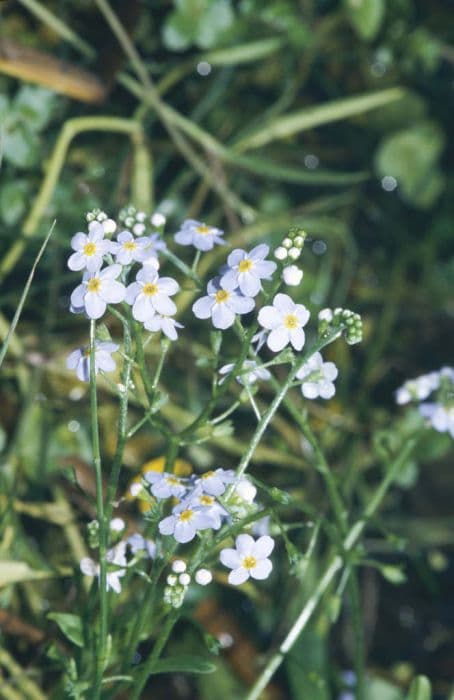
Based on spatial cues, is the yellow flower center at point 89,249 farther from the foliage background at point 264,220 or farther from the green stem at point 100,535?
the foliage background at point 264,220

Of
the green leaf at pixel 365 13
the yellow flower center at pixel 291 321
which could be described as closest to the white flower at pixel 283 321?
the yellow flower center at pixel 291 321

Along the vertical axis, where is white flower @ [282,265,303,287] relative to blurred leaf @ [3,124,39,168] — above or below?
below

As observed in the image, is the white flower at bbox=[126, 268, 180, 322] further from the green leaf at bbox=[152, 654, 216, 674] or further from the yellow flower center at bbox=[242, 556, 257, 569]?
the green leaf at bbox=[152, 654, 216, 674]

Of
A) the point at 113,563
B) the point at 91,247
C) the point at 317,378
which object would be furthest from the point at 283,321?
the point at 113,563

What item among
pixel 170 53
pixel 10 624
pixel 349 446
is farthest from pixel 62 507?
pixel 170 53

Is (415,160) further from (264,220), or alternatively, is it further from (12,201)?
(12,201)

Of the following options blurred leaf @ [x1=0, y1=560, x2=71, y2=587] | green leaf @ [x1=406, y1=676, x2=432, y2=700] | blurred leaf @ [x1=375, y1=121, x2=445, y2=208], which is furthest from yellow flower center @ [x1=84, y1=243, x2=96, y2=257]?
blurred leaf @ [x1=375, y1=121, x2=445, y2=208]
